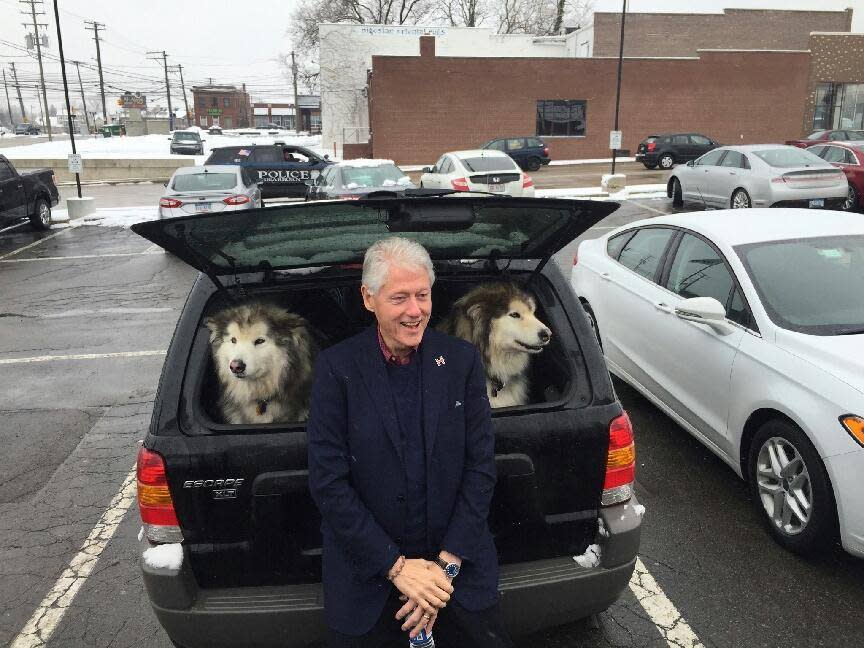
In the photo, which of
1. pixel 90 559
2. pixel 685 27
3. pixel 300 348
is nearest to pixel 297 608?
pixel 300 348

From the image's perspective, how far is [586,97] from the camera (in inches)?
1433

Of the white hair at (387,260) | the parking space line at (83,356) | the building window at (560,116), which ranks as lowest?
the parking space line at (83,356)

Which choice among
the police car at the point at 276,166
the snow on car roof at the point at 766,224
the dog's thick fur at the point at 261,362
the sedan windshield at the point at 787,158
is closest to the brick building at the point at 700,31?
the police car at the point at 276,166

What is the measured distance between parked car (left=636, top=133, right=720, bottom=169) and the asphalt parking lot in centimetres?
2690

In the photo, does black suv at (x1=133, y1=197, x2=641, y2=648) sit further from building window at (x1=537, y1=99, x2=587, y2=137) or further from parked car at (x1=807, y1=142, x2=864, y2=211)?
building window at (x1=537, y1=99, x2=587, y2=137)

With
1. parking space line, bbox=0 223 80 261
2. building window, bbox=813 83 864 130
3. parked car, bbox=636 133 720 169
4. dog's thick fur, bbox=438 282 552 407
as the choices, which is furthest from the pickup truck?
building window, bbox=813 83 864 130

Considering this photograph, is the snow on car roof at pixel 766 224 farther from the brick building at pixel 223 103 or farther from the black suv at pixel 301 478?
the brick building at pixel 223 103

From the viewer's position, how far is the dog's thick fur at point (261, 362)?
2863 mm

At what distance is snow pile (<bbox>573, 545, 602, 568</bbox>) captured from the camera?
2512mm

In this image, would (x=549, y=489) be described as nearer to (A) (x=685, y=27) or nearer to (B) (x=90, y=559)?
(B) (x=90, y=559)

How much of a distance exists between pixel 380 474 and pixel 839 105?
47414 mm

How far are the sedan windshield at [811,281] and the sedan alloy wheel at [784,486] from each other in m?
0.70

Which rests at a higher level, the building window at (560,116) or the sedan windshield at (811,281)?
the building window at (560,116)

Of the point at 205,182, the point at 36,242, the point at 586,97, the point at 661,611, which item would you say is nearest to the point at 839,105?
the point at 586,97
